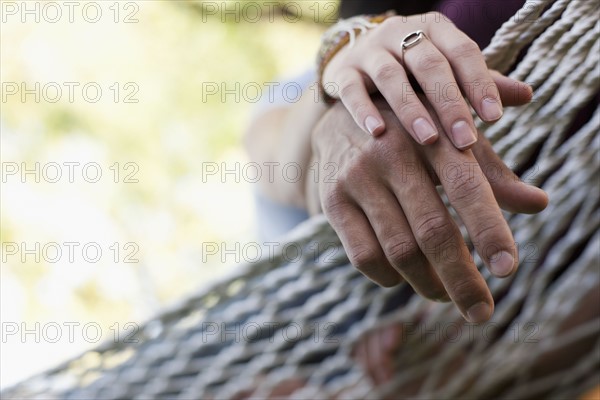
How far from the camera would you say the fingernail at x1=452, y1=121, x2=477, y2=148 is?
1.45 feet

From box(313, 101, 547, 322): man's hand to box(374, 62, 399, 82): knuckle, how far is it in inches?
0.9

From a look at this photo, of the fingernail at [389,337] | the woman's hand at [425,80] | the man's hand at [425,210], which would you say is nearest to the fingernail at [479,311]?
the man's hand at [425,210]

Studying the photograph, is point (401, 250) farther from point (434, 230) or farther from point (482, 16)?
point (482, 16)

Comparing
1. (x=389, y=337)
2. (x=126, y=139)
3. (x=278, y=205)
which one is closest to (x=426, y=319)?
(x=389, y=337)

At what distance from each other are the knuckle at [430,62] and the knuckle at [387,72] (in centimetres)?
2

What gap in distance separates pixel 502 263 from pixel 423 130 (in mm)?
104

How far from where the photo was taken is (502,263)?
427 millimetres

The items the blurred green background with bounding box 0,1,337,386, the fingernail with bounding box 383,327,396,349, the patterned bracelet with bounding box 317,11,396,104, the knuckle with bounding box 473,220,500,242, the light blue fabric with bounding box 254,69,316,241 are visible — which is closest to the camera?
the knuckle with bounding box 473,220,500,242

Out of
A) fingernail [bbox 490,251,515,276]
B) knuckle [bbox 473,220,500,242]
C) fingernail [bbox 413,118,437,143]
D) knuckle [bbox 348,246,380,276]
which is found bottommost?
fingernail [bbox 490,251,515,276]

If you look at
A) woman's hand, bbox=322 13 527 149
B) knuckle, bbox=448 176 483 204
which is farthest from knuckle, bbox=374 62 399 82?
knuckle, bbox=448 176 483 204

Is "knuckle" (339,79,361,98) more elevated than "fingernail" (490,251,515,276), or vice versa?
"knuckle" (339,79,361,98)

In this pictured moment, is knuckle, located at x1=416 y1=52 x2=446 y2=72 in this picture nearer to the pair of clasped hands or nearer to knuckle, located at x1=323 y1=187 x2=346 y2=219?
the pair of clasped hands

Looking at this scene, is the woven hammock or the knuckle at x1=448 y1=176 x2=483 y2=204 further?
the woven hammock

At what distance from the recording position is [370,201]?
46 centimetres
